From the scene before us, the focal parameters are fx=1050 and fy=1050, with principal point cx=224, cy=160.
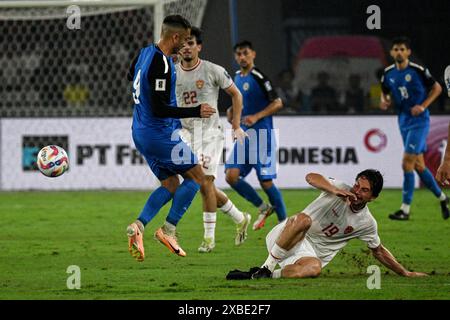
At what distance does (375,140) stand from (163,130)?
8.76 meters

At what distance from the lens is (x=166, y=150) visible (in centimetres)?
918

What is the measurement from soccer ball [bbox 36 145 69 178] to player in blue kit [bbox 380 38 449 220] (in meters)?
4.89

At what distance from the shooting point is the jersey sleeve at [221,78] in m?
10.7

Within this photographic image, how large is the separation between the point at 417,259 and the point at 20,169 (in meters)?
9.19

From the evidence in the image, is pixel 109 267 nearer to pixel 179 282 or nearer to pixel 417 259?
pixel 179 282

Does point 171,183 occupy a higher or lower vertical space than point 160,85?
lower

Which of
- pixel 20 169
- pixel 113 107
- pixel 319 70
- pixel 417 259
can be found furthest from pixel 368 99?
pixel 417 259

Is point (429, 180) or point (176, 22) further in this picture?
point (429, 180)

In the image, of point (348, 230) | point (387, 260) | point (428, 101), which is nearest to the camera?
point (387, 260)

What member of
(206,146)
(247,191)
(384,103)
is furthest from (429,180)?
(206,146)

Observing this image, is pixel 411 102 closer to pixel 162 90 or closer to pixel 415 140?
pixel 415 140

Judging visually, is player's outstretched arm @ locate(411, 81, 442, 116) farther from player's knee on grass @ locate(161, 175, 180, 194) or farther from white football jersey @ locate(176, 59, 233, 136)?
player's knee on grass @ locate(161, 175, 180, 194)

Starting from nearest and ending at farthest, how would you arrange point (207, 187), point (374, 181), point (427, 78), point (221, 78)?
point (374, 181) < point (207, 187) < point (221, 78) < point (427, 78)

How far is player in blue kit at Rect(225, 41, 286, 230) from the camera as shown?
12.5 m
